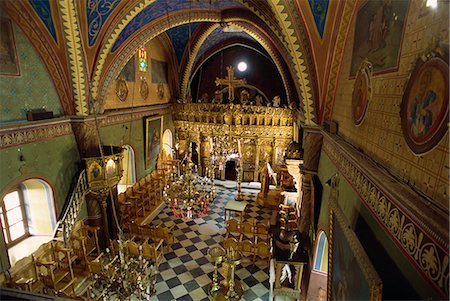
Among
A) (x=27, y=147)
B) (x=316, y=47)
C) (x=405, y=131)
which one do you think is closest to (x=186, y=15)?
(x=316, y=47)

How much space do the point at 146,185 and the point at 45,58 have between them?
615cm

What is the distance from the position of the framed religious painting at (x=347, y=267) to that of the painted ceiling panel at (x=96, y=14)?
6348 mm

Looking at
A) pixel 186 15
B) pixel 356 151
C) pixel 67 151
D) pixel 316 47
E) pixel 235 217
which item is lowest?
pixel 235 217

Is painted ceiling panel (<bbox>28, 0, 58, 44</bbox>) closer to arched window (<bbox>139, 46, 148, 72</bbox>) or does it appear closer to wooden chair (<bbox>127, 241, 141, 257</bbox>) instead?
arched window (<bbox>139, 46, 148, 72</bbox>)

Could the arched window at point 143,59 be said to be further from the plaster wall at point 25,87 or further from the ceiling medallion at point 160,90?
the plaster wall at point 25,87

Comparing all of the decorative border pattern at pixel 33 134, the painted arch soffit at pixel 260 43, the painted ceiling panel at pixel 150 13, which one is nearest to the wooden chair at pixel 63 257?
the decorative border pattern at pixel 33 134

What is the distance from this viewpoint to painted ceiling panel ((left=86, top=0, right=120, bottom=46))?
5695 mm

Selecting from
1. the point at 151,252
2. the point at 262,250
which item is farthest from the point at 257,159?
the point at 151,252

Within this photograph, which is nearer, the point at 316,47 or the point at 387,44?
the point at 387,44

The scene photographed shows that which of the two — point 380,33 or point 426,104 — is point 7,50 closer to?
point 380,33

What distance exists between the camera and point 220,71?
15125mm

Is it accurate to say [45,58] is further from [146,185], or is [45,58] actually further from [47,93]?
[146,185]

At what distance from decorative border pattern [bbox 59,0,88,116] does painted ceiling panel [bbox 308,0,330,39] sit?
192 inches

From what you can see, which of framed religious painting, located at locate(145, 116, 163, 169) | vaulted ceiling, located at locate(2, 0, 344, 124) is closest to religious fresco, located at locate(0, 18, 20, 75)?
vaulted ceiling, located at locate(2, 0, 344, 124)
